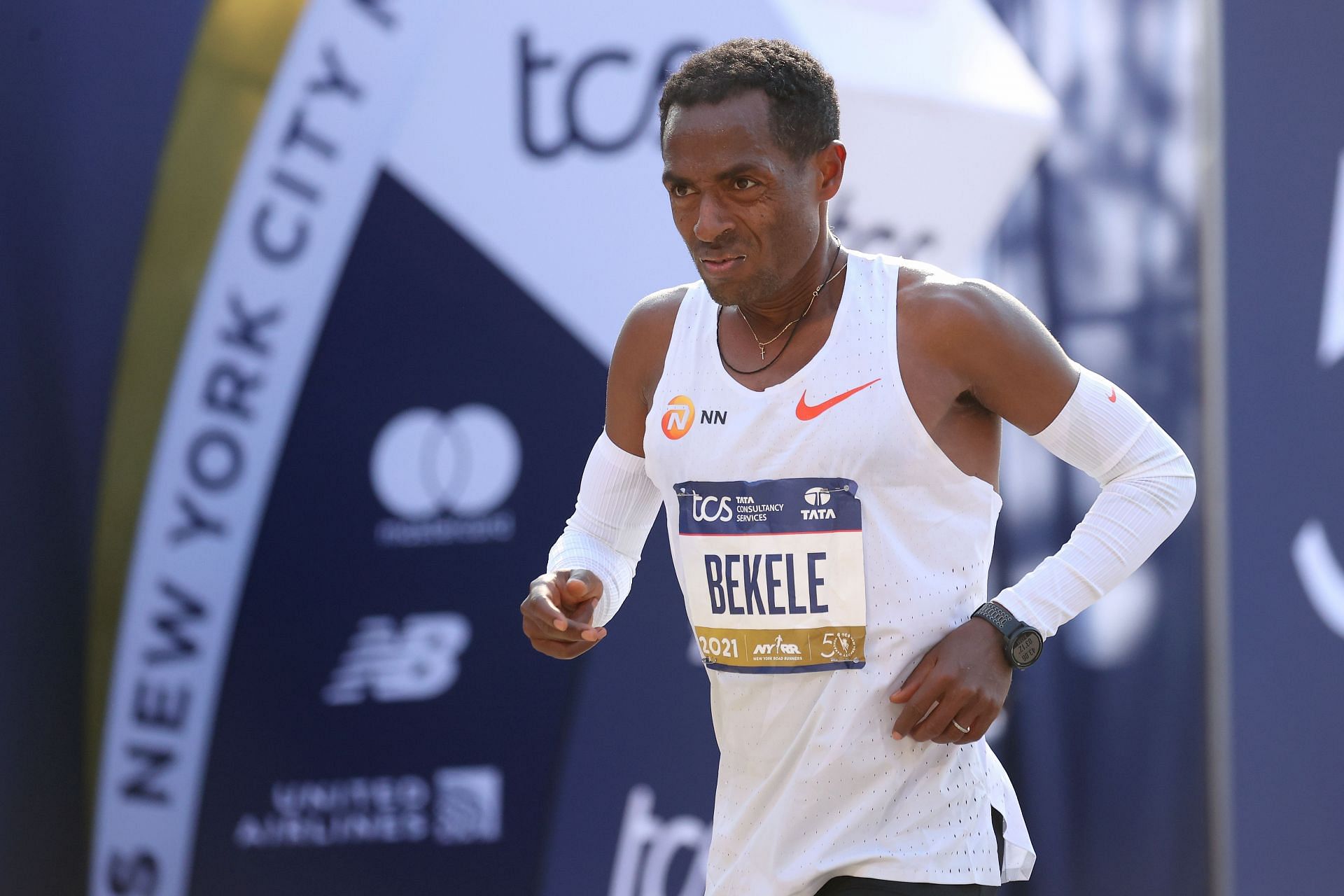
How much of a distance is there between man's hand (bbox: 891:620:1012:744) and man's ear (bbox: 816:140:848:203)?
641mm

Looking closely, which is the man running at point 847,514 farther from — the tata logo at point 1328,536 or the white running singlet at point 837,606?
the tata logo at point 1328,536

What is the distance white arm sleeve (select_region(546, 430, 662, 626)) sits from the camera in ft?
7.23

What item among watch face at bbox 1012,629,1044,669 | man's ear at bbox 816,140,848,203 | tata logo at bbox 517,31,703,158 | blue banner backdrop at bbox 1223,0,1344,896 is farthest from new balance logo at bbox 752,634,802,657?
tata logo at bbox 517,31,703,158

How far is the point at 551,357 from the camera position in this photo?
4.00 m

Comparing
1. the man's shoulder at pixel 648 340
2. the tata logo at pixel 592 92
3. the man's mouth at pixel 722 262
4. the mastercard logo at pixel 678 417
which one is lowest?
the mastercard logo at pixel 678 417

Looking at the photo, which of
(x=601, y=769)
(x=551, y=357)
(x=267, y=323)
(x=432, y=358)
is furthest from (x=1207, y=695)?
(x=267, y=323)

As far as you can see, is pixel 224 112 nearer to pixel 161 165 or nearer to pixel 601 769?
pixel 161 165

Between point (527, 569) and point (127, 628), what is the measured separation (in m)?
1.20

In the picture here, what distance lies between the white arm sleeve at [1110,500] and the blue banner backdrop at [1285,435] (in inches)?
72.4

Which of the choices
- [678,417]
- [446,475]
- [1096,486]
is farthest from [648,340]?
[446,475]

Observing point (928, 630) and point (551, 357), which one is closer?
point (928, 630)

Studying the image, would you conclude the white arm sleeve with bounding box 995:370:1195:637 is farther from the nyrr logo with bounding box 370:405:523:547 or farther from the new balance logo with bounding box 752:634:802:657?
the nyrr logo with bounding box 370:405:523:547

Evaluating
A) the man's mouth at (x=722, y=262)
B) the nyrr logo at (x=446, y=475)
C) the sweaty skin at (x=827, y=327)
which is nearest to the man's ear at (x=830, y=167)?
the sweaty skin at (x=827, y=327)

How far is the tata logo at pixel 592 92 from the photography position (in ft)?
13.0
